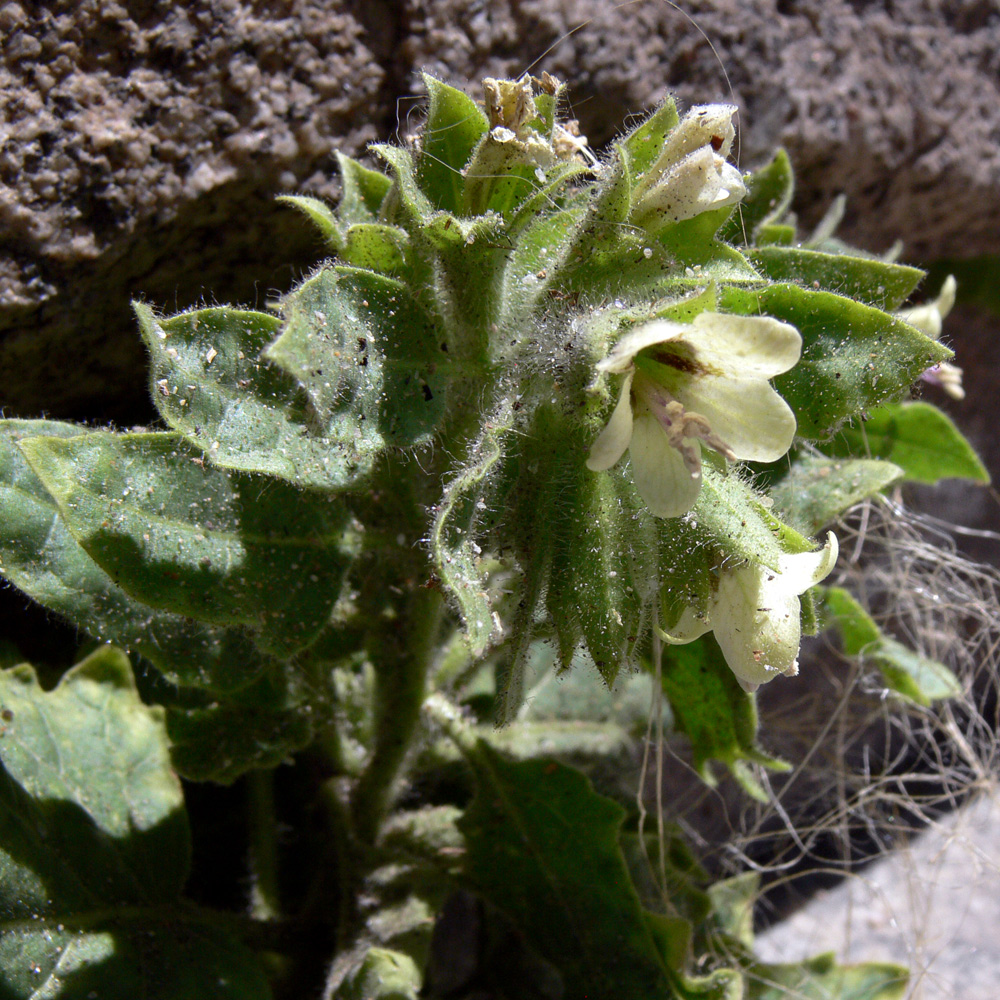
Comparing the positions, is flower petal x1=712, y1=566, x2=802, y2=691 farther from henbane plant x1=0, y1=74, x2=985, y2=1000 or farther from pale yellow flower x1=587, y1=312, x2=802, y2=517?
pale yellow flower x1=587, y1=312, x2=802, y2=517

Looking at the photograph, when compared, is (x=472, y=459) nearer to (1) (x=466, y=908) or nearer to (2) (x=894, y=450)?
(2) (x=894, y=450)

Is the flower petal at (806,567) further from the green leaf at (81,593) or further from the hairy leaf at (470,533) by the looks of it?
the green leaf at (81,593)

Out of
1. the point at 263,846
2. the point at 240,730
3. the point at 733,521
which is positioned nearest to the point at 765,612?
the point at 733,521

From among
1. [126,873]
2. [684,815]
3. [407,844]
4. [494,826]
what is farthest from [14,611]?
[684,815]

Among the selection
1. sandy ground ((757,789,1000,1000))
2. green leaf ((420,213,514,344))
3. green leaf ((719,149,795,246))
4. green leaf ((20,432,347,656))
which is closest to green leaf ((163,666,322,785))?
green leaf ((20,432,347,656))

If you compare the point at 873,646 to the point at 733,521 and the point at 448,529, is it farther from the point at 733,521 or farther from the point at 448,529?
the point at 448,529
